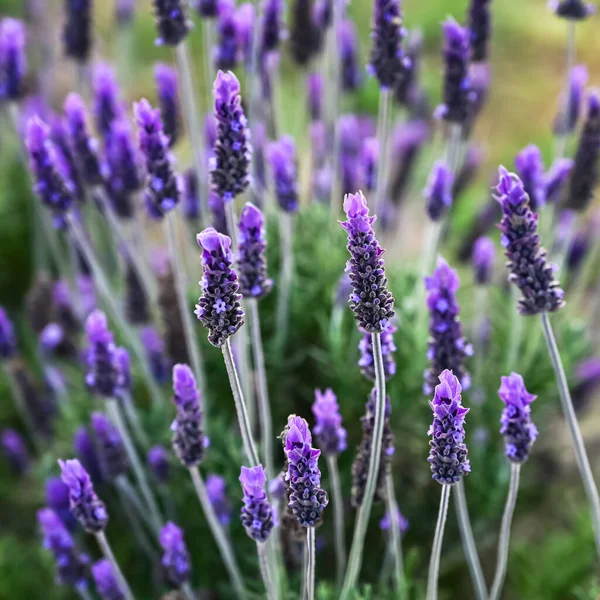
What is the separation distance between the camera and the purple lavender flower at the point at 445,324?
1.02m

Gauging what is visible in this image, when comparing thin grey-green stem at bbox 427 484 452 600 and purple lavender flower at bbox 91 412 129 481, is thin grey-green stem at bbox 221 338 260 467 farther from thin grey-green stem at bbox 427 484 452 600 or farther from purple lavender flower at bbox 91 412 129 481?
purple lavender flower at bbox 91 412 129 481

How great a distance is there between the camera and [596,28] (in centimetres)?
356

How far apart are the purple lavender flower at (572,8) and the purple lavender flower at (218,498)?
3.36 ft

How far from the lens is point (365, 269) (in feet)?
2.64

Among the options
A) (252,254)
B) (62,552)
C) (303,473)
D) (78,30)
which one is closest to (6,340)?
(62,552)

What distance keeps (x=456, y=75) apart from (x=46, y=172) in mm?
698

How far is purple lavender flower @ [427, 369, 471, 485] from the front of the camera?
79cm

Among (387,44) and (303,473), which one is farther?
(387,44)

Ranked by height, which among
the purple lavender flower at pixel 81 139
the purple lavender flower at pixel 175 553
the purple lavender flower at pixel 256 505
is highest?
the purple lavender flower at pixel 81 139

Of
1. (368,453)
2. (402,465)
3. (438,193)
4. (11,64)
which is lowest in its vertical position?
(402,465)

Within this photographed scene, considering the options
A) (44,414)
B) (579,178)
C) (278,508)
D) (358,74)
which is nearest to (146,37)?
(358,74)

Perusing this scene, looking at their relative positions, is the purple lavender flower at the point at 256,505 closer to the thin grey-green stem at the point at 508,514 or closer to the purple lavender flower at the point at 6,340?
the thin grey-green stem at the point at 508,514

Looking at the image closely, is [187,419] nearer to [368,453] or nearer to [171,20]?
[368,453]

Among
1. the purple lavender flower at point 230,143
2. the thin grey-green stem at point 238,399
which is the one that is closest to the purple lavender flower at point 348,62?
the purple lavender flower at point 230,143
